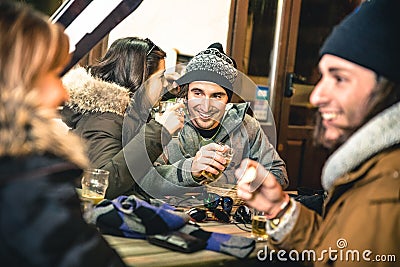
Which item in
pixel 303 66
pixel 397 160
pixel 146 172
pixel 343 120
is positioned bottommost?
pixel 146 172

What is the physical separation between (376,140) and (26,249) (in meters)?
0.96

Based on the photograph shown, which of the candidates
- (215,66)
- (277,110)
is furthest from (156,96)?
(277,110)

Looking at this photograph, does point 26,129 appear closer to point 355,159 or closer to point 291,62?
point 355,159

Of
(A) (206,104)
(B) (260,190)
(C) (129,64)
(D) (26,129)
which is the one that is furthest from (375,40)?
(C) (129,64)

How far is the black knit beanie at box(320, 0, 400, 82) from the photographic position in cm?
158

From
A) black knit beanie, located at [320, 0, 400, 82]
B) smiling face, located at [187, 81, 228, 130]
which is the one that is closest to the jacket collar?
black knit beanie, located at [320, 0, 400, 82]

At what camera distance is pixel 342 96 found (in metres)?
1.60

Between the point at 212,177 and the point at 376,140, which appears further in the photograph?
the point at 212,177

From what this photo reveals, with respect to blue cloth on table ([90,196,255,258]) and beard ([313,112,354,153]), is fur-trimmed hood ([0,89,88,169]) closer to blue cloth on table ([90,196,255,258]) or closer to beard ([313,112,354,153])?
blue cloth on table ([90,196,255,258])

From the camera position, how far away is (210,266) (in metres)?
1.65

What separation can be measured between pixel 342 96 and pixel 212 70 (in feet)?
4.59

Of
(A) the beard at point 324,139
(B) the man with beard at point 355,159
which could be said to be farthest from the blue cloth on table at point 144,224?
(A) the beard at point 324,139

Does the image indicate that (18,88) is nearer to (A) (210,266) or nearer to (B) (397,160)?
(A) (210,266)

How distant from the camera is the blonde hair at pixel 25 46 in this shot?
1264mm
